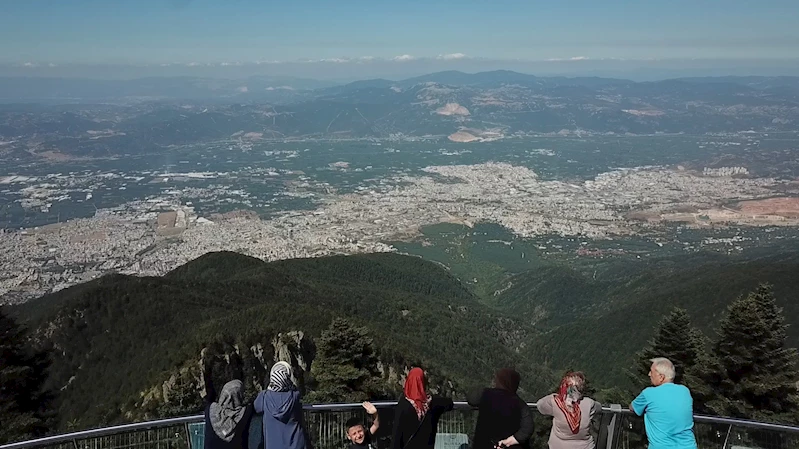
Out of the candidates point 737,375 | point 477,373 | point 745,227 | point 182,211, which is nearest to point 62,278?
point 182,211

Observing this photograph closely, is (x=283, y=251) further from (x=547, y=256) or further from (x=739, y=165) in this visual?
(x=739, y=165)

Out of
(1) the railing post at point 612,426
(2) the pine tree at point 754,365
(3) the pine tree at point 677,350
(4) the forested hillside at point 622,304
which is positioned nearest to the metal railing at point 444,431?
(1) the railing post at point 612,426

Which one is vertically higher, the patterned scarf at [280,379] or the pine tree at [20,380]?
the patterned scarf at [280,379]

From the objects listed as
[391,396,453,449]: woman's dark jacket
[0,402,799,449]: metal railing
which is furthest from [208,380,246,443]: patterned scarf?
[391,396,453,449]: woman's dark jacket

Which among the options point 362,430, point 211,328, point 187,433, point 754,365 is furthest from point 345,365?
point 362,430

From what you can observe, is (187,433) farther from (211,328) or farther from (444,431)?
(211,328)

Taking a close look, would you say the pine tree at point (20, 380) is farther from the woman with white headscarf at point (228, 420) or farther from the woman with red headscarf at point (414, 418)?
the woman with red headscarf at point (414, 418)

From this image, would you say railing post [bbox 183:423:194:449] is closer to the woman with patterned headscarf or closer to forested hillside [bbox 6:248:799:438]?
the woman with patterned headscarf

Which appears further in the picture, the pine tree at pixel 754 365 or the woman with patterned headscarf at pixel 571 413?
the pine tree at pixel 754 365
